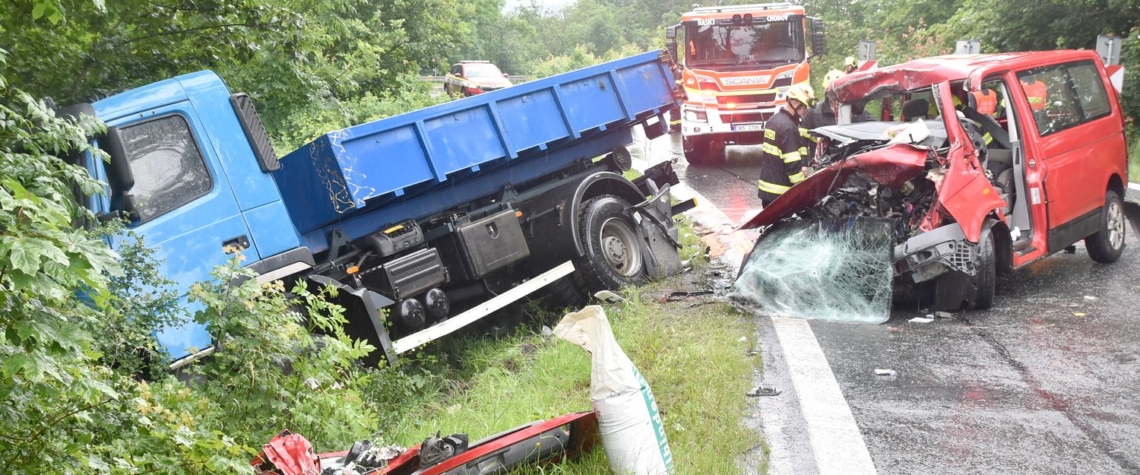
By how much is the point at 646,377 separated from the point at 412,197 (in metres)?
2.40

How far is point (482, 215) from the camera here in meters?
7.41

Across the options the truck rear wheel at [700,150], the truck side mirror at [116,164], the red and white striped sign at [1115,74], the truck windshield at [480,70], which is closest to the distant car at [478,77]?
the truck windshield at [480,70]

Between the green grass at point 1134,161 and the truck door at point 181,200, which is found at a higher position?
the truck door at point 181,200

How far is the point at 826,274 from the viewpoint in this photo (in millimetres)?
6859

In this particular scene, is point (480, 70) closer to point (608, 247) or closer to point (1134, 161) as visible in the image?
point (1134, 161)

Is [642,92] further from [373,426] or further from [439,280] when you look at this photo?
[373,426]

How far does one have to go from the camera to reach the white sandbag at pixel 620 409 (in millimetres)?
4004

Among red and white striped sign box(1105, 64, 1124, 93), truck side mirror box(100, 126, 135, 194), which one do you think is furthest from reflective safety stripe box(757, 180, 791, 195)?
truck side mirror box(100, 126, 135, 194)

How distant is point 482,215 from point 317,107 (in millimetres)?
2354

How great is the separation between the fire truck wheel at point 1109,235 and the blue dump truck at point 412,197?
338cm

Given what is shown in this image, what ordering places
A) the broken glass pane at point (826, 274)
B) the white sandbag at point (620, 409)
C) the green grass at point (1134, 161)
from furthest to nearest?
the green grass at point (1134, 161)
the broken glass pane at point (826, 274)
the white sandbag at point (620, 409)

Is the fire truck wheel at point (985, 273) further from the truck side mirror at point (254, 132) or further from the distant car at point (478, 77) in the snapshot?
the distant car at point (478, 77)

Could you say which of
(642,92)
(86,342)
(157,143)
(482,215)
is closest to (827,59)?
(642,92)

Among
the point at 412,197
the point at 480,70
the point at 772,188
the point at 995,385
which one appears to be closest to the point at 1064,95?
the point at 772,188
